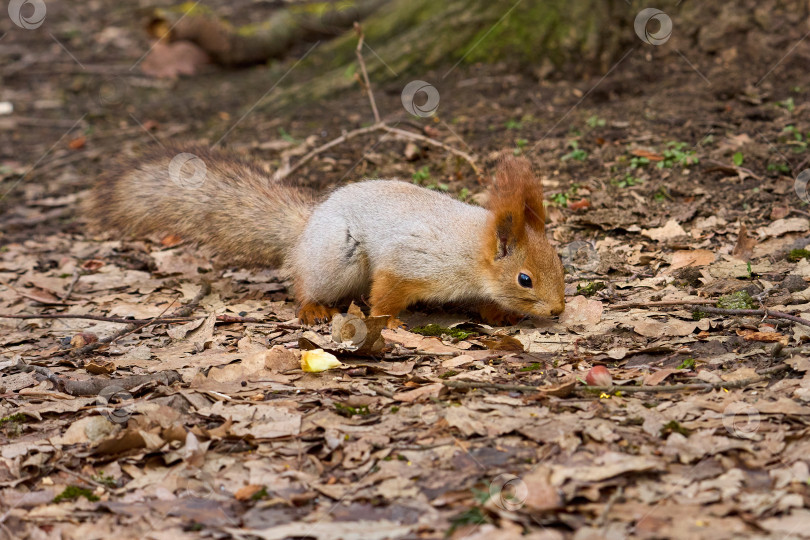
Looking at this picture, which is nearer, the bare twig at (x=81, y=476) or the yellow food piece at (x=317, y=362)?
the bare twig at (x=81, y=476)

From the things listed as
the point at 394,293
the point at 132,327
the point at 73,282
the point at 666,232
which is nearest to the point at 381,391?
the point at 394,293

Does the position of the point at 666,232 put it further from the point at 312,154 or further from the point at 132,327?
the point at 132,327

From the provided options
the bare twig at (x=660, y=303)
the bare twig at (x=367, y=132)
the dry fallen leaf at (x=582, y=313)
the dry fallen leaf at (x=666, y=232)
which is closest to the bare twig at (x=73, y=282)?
the bare twig at (x=367, y=132)

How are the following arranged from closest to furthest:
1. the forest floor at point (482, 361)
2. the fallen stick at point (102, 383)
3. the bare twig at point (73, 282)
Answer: the forest floor at point (482, 361), the fallen stick at point (102, 383), the bare twig at point (73, 282)

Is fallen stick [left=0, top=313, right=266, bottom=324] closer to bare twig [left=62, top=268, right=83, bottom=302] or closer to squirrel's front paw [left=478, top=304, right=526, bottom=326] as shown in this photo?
bare twig [left=62, top=268, right=83, bottom=302]

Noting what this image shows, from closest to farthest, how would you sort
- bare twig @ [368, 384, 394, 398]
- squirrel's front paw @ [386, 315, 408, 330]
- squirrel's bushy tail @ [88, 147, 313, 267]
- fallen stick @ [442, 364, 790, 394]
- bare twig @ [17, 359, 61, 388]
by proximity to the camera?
1. fallen stick @ [442, 364, 790, 394]
2. bare twig @ [368, 384, 394, 398]
3. bare twig @ [17, 359, 61, 388]
4. squirrel's front paw @ [386, 315, 408, 330]
5. squirrel's bushy tail @ [88, 147, 313, 267]

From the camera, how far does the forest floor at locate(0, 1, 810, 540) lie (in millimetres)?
2988

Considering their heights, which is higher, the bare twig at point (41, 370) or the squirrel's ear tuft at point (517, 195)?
the squirrel's ear tuft at point (517, 195)

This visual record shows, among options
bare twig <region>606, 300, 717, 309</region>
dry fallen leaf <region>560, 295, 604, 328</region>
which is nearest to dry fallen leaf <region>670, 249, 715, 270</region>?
bare twig <region>606, 300, 717, 309</region>

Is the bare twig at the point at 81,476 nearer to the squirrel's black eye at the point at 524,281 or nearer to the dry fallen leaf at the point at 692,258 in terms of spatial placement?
the squirrel's black eye at the point at 524,281

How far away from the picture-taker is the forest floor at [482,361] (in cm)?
299

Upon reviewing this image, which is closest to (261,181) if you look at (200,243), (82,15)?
(200,243)

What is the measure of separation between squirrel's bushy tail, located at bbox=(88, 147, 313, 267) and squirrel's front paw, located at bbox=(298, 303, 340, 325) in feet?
1.71

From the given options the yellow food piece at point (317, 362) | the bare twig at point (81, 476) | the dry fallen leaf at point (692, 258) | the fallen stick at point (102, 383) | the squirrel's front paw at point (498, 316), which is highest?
the dry fallen leaf at point (692, 258)
